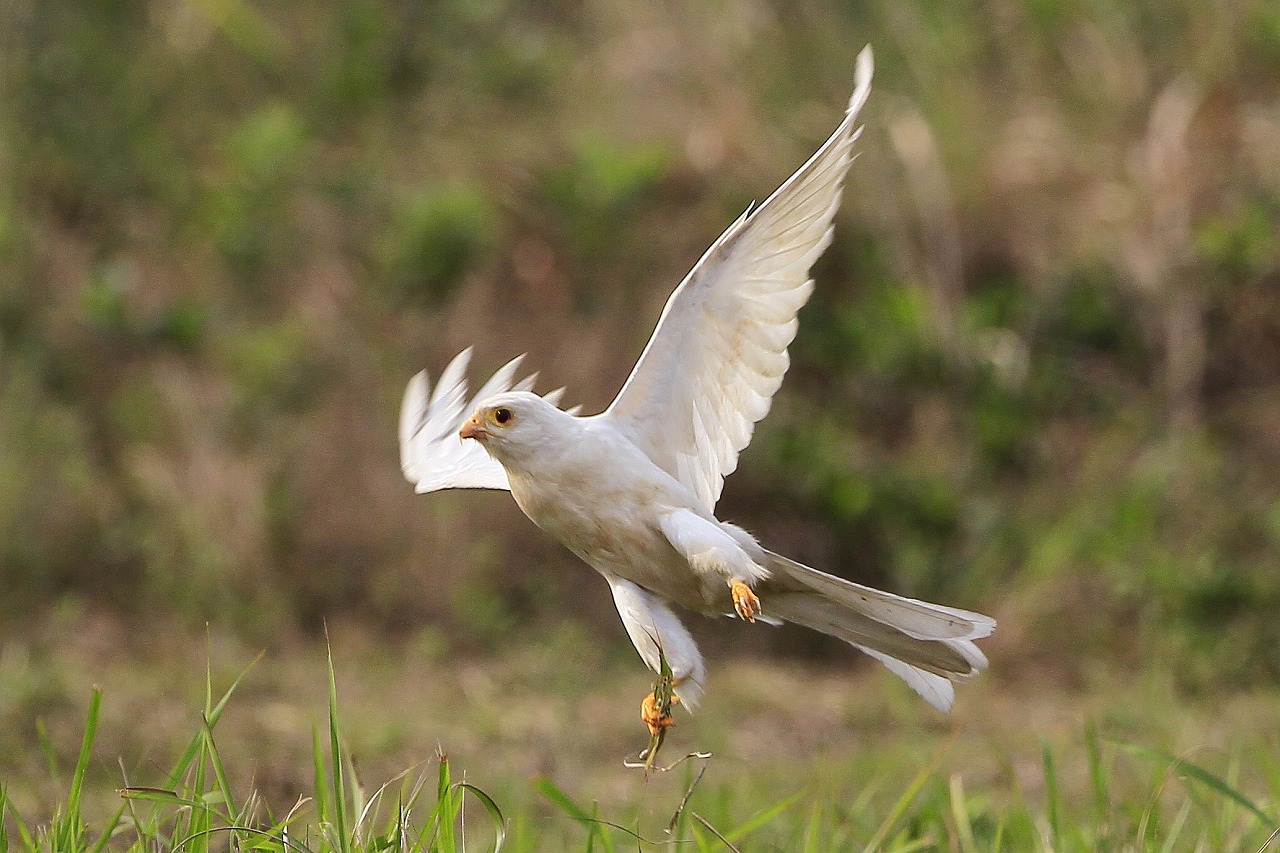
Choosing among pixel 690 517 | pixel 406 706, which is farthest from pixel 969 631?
pixel 406 706

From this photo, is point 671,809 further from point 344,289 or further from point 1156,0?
point 1156,0

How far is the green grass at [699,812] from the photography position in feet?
9.91

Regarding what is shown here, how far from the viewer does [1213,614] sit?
7242 mm

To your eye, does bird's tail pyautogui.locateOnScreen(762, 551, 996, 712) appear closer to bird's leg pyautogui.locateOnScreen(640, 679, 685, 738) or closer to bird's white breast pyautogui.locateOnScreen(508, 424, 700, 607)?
bird's white breast pyautogui.locateOnScreen(508, 424, 700, 607)

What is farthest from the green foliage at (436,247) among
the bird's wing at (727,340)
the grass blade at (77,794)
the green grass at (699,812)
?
the grass blade at (77,794)

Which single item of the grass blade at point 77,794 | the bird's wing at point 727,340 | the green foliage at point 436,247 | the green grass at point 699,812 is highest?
the green foliage at point 436,247

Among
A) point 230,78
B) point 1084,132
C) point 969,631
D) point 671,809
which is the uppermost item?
point 1084,132

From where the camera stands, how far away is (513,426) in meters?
3.34

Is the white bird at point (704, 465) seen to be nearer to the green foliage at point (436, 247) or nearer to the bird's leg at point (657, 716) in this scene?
the bird's leg at point (657, 716)

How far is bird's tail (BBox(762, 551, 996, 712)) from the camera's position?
10.3 feet

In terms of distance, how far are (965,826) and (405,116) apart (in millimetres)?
7774

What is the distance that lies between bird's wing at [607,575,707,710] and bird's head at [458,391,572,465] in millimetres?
373

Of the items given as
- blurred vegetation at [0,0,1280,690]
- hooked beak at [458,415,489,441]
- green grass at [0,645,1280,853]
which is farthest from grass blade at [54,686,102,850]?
blurred vegetation at [0,0,1280,690]

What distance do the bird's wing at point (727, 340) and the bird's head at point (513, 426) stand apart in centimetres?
26
